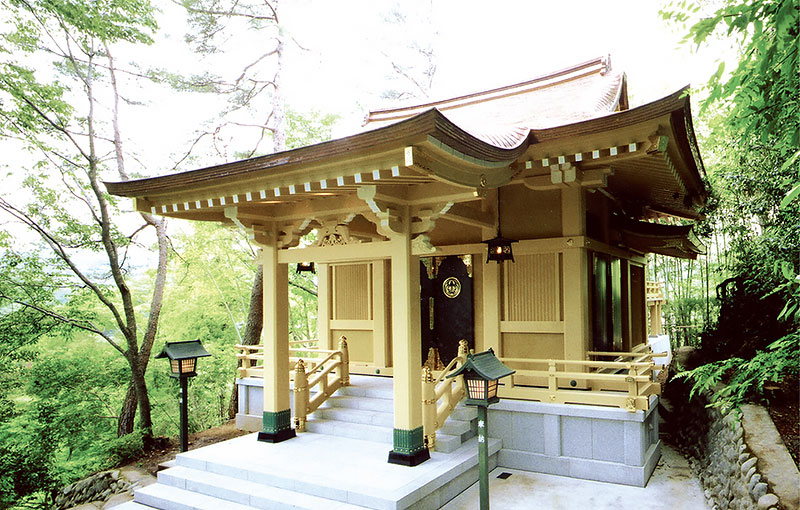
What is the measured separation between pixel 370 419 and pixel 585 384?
2962 mm

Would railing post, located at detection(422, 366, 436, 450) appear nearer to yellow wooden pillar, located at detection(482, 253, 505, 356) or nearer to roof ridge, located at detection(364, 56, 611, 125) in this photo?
yellow wooden pillar, located at detection(482, 253, 505, 356)

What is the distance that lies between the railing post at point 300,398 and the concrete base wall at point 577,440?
101 inches

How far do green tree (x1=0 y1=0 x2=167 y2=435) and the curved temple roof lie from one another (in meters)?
5.29

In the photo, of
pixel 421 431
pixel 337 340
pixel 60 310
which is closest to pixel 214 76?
pixel 60 310

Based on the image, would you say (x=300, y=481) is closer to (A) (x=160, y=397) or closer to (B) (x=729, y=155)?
(B) (x=729, y=155)

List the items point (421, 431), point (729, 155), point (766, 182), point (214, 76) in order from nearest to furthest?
point (421, 431) < point (766, 182) < point (729, 155) < point (214, 76)

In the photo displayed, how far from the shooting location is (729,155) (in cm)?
790

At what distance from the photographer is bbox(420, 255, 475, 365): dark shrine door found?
7.57 metres

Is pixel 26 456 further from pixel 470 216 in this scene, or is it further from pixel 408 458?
pixel 470 216

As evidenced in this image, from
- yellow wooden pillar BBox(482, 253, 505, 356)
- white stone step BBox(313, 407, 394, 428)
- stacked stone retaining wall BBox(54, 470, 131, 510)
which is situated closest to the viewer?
white stone step BBox(313, 407, 394, 428)

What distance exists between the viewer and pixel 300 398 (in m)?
6.68

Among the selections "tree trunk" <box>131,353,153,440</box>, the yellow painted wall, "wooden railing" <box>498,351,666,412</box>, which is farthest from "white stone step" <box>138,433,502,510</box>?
"tree trunk" <box>131,353,153,440</box>

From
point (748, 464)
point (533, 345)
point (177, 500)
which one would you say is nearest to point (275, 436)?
point (177, 500)

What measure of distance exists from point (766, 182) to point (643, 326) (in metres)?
4.90
